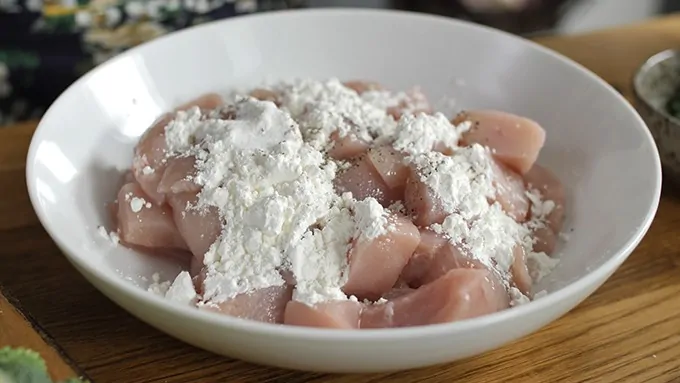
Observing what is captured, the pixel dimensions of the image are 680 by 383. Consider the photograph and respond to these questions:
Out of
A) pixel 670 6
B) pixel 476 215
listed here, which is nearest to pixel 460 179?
pixel 476 215

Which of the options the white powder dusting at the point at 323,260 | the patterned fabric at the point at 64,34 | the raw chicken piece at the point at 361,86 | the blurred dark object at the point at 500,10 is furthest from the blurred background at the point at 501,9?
the white powder dusting at the point at 323,260

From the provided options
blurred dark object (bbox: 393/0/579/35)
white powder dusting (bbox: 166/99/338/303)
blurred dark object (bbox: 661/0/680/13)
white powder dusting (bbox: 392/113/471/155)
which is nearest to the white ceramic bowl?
white powder dusting (bbox: 166/99/338/303)

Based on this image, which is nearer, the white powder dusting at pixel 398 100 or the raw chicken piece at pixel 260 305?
the raw chicken piece at pixel 260 305

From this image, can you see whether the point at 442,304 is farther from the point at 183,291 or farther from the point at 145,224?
the point at 145,224

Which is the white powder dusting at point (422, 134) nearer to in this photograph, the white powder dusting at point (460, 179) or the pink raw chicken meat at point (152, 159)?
the white powder dusting at point (460, 179)

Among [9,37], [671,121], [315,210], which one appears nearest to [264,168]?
[315,210]

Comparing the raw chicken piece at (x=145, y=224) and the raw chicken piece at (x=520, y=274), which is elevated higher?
the raw chicken piece at (x=145, y=224)
